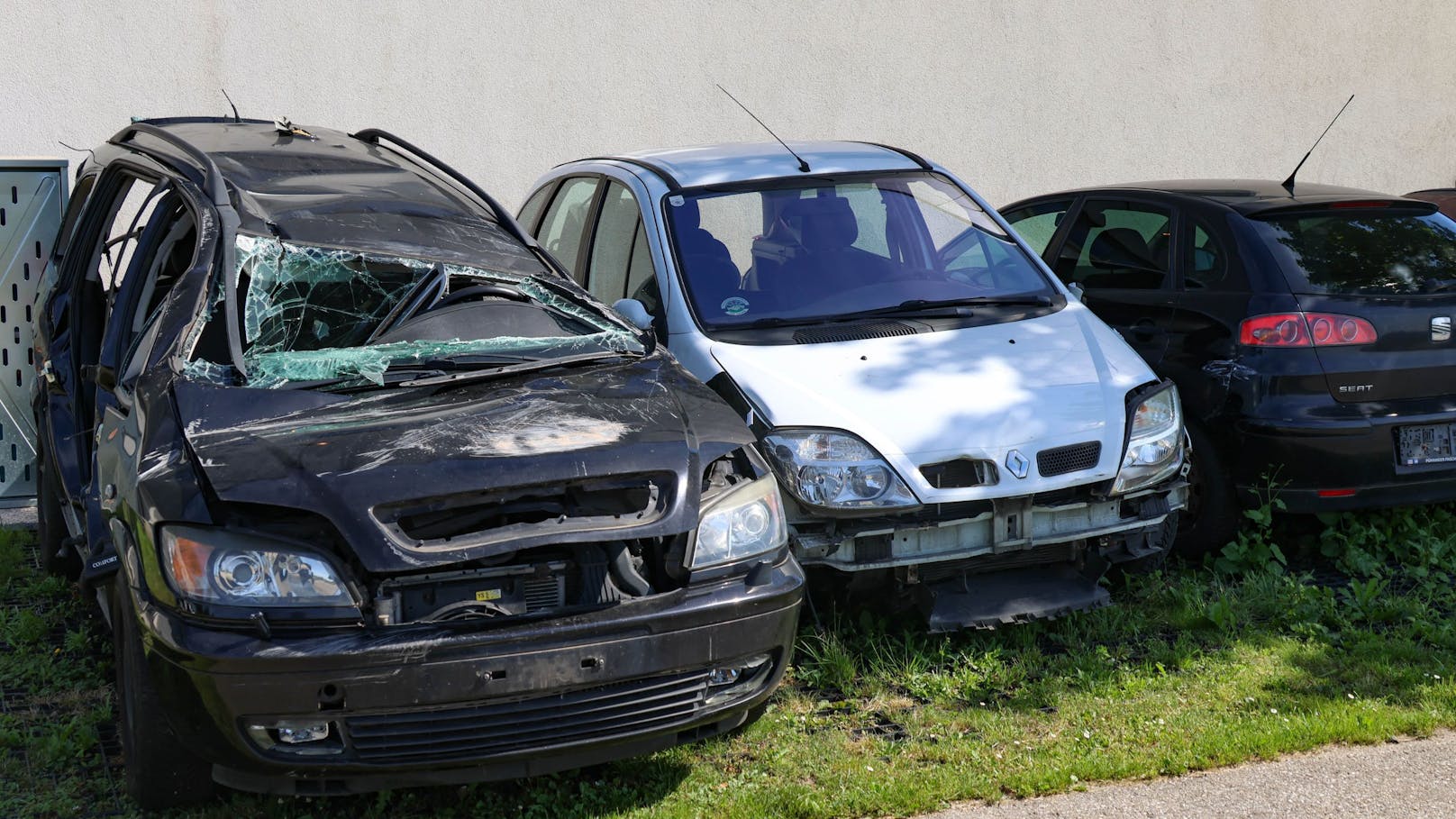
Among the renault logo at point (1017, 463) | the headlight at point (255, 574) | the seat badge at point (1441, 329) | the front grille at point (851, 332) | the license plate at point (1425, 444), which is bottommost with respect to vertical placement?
the license plate at point (1425, 444)

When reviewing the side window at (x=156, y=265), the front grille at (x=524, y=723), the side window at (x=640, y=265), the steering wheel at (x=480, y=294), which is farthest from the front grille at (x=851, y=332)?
the side window at (x=156, y=265)

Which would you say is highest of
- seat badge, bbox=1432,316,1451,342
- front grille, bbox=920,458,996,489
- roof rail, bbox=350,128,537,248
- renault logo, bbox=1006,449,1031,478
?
roof rail, bbox=350,128,537,248

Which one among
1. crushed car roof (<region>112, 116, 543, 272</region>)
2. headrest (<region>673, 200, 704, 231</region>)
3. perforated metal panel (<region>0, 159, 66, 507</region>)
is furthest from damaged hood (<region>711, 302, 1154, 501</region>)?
perforated metal panel (<region>0, 159, 66, 507</region>)

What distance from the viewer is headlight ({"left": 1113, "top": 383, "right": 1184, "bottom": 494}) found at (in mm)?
4719

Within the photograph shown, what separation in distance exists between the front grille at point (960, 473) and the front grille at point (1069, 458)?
179 millimetres

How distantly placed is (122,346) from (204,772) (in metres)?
1.53

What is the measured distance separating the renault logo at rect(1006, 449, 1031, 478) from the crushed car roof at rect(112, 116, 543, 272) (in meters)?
1.73

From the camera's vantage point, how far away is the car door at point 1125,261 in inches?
235

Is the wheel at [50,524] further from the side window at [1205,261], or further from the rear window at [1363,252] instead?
the rear window at [1363,252]

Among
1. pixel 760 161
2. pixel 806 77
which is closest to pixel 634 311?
pixel 760 161

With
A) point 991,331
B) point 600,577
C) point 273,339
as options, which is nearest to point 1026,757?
point 600,577

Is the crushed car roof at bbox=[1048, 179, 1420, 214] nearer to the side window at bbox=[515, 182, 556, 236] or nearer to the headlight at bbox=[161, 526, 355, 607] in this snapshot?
the side window at bbox=[515, 182, 556, 236]

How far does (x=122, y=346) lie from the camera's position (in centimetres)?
446

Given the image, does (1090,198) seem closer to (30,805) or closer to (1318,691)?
(1318,691)
